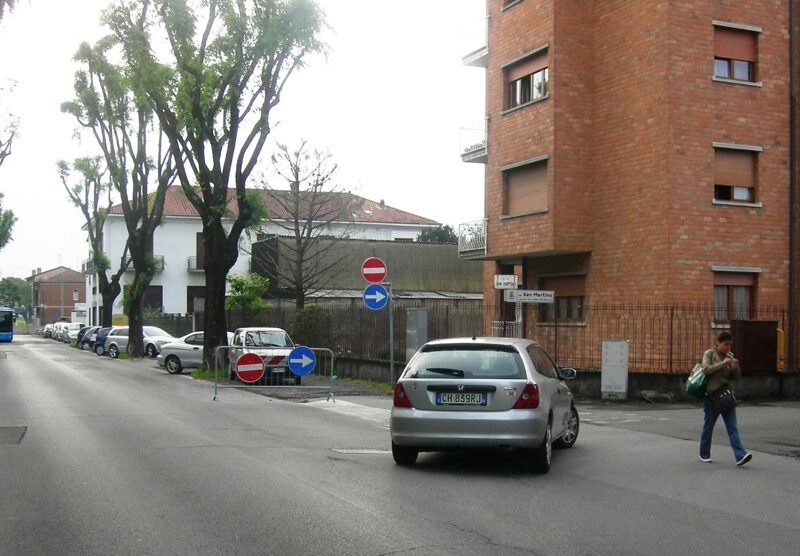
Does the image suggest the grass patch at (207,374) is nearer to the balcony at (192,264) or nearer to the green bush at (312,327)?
the green bush at (312,327)

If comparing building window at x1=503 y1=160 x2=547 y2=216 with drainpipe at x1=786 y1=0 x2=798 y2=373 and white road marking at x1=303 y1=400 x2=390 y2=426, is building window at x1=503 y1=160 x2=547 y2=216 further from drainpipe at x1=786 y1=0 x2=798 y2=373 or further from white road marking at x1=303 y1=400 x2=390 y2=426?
white road marking at x1=303 y1=400 x2=390 y2=426

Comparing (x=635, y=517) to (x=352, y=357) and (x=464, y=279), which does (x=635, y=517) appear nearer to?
(x=352, y=357)

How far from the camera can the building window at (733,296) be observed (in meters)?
22.6

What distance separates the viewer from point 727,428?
1072cm

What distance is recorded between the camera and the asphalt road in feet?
22.0

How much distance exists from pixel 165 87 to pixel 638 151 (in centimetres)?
1426

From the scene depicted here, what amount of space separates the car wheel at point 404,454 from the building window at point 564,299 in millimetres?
14697

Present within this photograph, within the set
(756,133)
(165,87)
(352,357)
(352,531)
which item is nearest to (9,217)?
(165,87)

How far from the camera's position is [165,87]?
28.4 meters

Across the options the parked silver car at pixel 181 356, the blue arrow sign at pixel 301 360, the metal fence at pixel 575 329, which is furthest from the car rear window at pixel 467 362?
the parked silver car at pixel 181 356

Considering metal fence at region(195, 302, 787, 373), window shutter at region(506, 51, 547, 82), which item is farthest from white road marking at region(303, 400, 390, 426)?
window shutter at region(506, 51, 547, 82)

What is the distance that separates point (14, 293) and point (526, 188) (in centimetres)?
16973

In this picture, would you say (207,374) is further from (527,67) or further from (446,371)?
(446,371)

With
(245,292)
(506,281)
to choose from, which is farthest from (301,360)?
(245,292)
